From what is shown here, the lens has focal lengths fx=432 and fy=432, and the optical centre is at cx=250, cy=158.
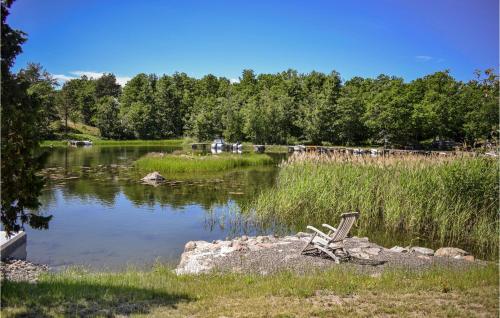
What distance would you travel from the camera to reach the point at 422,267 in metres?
9.48

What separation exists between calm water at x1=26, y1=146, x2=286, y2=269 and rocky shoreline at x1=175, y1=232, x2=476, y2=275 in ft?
7.13

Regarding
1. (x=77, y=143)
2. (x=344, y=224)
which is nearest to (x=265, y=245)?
(x=344, y=224)

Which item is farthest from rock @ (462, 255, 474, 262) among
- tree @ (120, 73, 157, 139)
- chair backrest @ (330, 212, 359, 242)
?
tree @ (120, 73, 157, 139)

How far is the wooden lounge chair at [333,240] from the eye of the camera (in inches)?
390

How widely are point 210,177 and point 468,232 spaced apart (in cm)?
1942

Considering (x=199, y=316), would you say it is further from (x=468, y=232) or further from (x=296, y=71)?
(x=296, y=71)

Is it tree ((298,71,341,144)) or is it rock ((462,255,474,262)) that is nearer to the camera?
rock ((462,255,474,262))

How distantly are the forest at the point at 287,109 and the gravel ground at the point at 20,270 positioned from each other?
36127 millimetres

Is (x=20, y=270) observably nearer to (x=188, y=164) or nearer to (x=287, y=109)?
(x=188, y=164)

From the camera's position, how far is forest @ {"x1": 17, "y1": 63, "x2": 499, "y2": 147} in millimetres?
57438

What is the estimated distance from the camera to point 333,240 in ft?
33.0

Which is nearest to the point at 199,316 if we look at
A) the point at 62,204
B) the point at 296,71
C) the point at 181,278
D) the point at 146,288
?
the point at 146,288

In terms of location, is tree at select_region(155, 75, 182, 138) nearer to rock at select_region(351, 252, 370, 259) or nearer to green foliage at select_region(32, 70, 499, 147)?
green foliage at select_region(32, 70, 499, 147)

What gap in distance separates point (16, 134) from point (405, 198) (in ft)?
44.2
